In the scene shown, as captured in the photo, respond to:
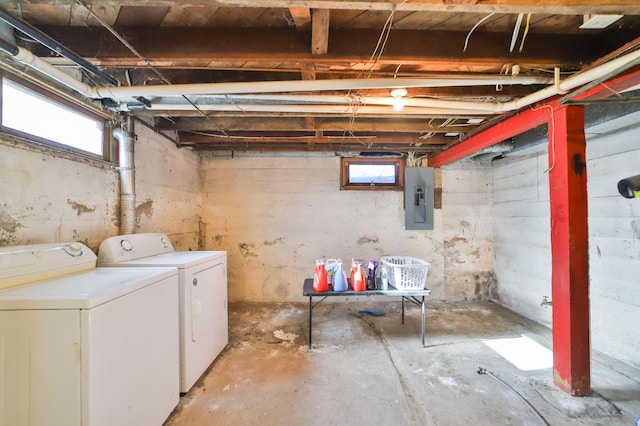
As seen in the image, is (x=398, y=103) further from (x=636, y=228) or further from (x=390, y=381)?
(x=636, y=228)

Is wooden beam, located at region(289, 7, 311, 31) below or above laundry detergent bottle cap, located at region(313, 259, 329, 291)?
above

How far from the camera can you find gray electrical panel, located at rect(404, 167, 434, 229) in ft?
11.5

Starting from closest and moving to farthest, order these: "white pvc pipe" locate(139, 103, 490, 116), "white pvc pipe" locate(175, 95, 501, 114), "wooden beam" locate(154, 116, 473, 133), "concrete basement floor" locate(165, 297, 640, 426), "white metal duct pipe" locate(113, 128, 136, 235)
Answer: "concrete basement floor" locate(165, 297, 640, 426)
"white pvc pipe" locate(175, 95, 501, 114)
"white pvc pipe" locate(139, 103, 490, 116)
"white metal duct pipe" locate(113, 128, 136, 235)
"wooden beam" locate(154, 116, 473, 133)

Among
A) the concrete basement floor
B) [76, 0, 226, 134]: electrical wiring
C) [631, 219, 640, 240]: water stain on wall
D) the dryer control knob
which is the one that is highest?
[76, 0, 226, 134]: electrical wiring

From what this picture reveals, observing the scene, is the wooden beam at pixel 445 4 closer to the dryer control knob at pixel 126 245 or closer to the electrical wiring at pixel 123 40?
the electrical wiring at pixel 123 40

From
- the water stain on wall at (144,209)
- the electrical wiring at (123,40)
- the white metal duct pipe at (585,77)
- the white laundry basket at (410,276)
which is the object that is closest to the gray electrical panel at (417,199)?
the white laundry basket at (410,276)

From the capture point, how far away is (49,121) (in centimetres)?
159

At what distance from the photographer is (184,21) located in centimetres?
136

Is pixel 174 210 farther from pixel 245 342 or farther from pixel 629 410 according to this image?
pixel 629 410

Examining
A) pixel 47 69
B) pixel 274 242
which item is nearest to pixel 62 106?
pixel 47 69

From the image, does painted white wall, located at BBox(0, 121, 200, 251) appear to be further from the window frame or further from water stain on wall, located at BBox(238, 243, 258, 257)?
water stain on wall, located at BBox(238, 243, 258, 257)

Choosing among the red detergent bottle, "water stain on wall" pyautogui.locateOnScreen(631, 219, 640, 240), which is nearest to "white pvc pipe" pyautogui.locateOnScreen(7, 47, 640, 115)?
"water stain on wall" pyautogui.locateOnScreen(631, 219, 640, 240)

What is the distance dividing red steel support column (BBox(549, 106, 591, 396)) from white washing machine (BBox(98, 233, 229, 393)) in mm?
2563

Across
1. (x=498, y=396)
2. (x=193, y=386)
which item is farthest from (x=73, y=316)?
(x=498, y=396)
